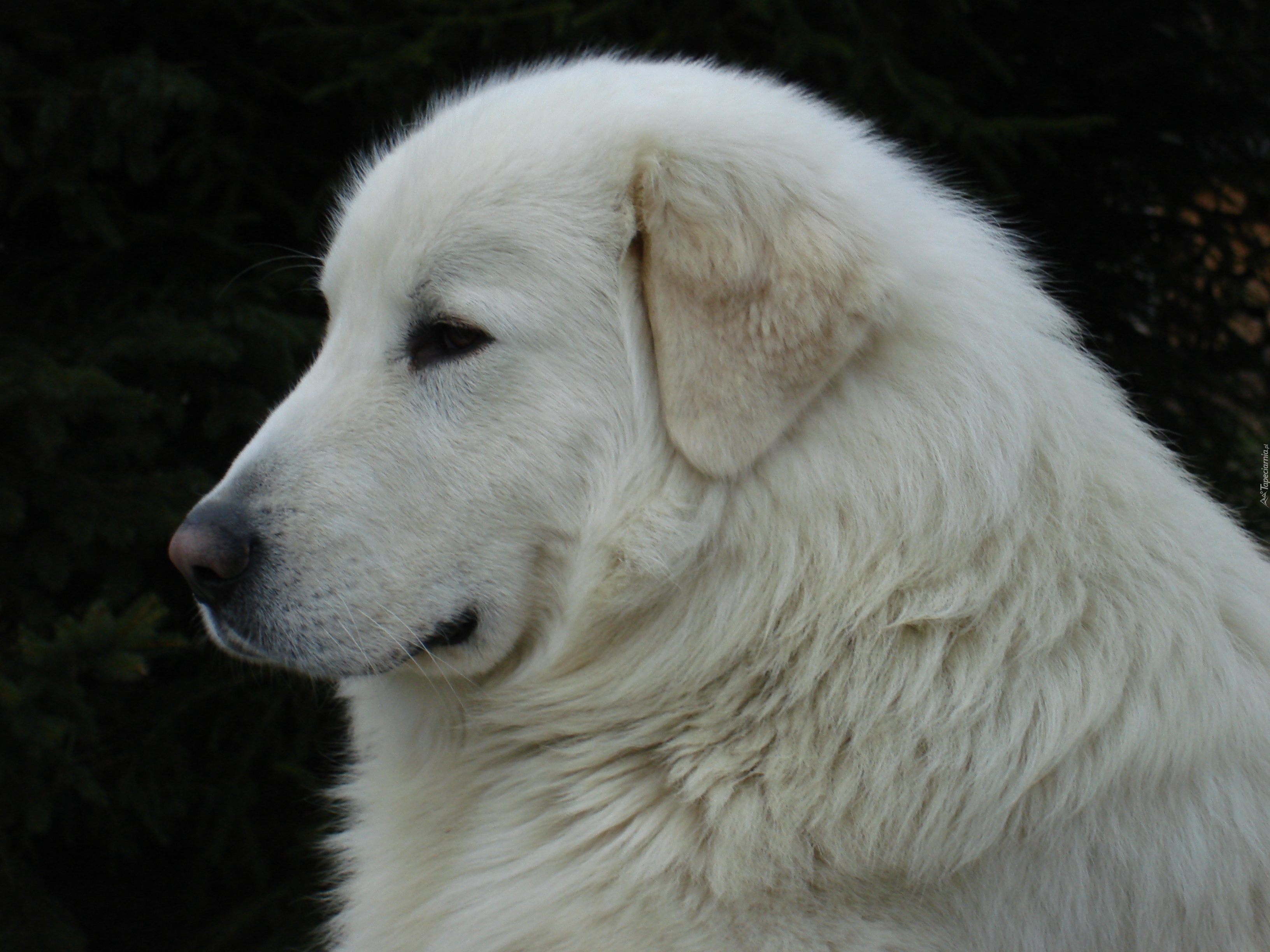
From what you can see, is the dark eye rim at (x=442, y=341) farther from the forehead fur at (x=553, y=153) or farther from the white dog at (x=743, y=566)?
the forehead fur at (x=553, y=153)

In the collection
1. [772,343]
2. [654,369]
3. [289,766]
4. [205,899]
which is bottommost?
[205,899]

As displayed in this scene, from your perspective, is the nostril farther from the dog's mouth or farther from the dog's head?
the dog's mouth

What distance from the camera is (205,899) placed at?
4297mm

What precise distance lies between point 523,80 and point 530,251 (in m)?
0.57

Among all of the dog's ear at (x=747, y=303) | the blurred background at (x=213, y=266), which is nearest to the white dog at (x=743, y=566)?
the dog's ear at (x=747, y=303)

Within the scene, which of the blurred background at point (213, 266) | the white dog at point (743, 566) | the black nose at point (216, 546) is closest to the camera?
the white dog at point (743, 566)

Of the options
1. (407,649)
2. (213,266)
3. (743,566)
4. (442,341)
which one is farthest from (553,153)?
(213,266)

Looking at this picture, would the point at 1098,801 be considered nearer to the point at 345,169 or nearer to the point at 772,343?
the point at 772,343

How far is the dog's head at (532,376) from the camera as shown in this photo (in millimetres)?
1999

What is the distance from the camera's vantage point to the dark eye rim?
2.11 meters

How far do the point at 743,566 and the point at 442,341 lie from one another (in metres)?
0.73

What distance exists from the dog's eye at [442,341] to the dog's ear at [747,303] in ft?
1.16

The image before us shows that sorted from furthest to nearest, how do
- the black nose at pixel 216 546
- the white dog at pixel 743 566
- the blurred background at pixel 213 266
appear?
the blurred background at pixel 213 266 < the black nose at pixel 216 546 < the white dog at pixel 743 566

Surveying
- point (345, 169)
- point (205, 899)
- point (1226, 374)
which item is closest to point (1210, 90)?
point (1226, 374)
